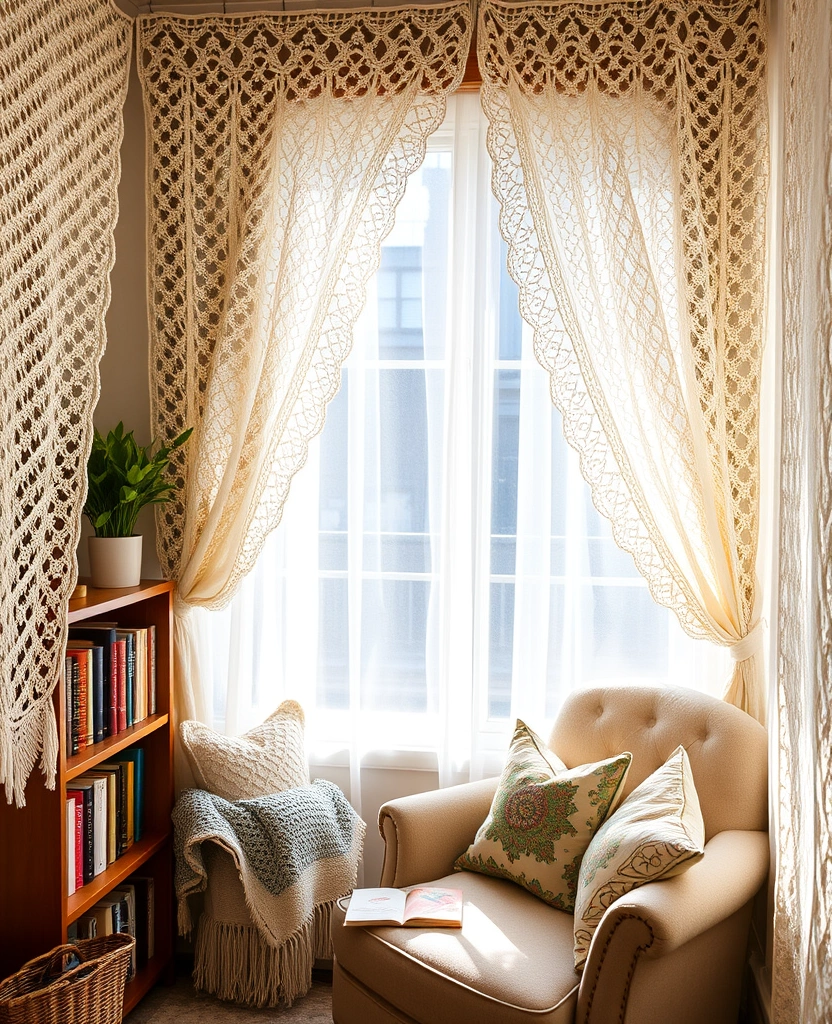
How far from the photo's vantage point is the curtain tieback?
2.39 m

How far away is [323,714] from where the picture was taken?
2758 mm

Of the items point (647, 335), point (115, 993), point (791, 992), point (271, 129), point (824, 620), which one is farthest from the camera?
point (271, 129)

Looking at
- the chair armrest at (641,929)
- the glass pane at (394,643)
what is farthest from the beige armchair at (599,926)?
the glass pane at (394,643)

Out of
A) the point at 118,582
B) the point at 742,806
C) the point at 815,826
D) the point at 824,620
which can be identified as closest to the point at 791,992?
the point at 742,806

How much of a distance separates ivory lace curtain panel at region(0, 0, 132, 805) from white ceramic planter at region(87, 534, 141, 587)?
0.82ft

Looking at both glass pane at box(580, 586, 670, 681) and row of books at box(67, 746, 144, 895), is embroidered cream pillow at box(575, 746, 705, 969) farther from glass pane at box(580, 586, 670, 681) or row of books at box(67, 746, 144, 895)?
row of books at box(67, 746, 144, 895)

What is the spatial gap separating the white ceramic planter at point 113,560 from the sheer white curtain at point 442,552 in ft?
1.25

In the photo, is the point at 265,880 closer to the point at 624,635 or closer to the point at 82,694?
the point at 82,694

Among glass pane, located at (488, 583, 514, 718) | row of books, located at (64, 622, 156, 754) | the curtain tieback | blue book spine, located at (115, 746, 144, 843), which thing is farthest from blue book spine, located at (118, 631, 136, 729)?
the curtain tieback

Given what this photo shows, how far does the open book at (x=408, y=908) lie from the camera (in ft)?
6.58

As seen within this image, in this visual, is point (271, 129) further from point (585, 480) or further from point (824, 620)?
point (824, 620)

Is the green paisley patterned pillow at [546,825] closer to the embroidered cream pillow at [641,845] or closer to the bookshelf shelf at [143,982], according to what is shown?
the embroidered cream pillow at [641,845]

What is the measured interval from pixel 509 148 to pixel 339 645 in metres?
1.43

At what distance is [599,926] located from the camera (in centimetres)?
176
